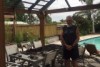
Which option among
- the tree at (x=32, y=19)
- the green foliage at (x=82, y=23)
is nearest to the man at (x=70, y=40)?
the green foliage at (x=82, y=23)

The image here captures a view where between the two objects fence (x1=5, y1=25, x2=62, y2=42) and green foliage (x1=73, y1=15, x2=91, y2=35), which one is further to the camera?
green foliage (x1=73, y1=15, x2=91, y2=35)

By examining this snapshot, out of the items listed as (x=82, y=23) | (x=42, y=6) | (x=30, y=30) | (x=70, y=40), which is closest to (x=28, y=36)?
(x=30, y=30)

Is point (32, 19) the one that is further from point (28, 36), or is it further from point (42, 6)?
point (42, 6)

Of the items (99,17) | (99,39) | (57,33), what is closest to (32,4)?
(57,33)

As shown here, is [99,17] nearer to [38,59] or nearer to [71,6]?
[71,6]

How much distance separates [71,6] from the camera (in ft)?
30.8

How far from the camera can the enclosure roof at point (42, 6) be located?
8.92 meters

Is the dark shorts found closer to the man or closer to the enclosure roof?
the man

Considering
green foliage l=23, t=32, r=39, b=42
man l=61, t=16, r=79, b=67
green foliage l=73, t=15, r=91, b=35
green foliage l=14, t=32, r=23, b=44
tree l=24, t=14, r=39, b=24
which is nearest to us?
man l=61, t=16, r=79, b=67

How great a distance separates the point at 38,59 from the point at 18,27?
10.2m

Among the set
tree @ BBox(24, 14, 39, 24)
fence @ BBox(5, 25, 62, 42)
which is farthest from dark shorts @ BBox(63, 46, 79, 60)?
tree @ BBox(24, 14, 39, 24)

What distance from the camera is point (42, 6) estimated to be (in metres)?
9.70

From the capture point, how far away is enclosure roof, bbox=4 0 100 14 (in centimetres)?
892

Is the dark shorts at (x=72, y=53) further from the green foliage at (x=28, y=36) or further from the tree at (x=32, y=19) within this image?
the tree at (x=32, y=19)
